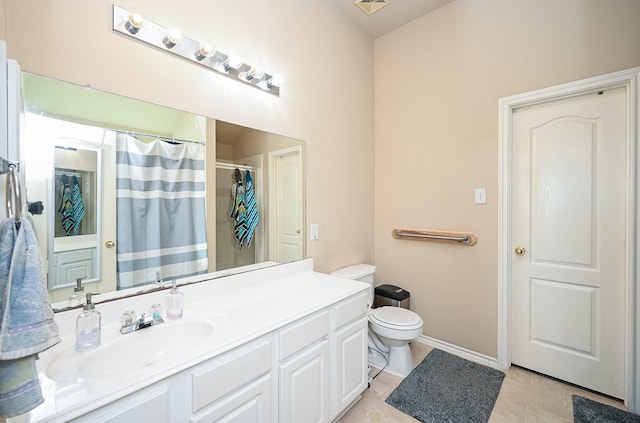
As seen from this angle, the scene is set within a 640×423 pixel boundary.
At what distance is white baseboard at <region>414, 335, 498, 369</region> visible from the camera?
7.12 feet

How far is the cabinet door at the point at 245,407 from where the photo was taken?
95 cm

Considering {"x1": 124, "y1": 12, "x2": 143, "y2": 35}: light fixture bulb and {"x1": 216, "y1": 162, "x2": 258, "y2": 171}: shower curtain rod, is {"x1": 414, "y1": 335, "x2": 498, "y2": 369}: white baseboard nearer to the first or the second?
{"x1": 216, "y1": 162, "x2": 258, "y2": 171}: shower curtain rod

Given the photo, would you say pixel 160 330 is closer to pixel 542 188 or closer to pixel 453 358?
pixel 453 358

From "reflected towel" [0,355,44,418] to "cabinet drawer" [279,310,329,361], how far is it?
0.78 meters

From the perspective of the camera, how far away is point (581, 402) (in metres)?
1.76

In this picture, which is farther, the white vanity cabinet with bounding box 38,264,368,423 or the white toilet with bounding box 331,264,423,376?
the white toilet with bounding box 331,264,423,376

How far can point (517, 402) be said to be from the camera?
1.78 metres

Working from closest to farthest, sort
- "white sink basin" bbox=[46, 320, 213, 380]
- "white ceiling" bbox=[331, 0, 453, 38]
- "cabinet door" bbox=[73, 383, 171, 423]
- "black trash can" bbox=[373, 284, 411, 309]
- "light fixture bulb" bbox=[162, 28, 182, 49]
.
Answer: "cabinet door" bbox=[73, 383, 171, 423], "white sink basin" bbox=[46, 320, 213, 380], "light fixture bulb" bbox=[162, 28, 182, 49], "white ceiling" bbox=[331, 0, 453, 38], "black trash can" bbox=[373, 284, 411, 309]

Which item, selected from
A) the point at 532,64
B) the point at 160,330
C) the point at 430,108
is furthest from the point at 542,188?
the point at 160,330

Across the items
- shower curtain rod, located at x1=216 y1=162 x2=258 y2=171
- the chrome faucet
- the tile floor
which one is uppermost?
shower curtain rod, located at x1=216 y1=162 x2=258 y2=171

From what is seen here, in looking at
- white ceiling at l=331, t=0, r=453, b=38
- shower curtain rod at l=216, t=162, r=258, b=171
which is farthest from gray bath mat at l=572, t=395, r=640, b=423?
white ceiling at l=331, t=0, r=453, b=38

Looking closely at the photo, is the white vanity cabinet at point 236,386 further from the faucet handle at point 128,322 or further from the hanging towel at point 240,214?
the hanging towel at point 240,214

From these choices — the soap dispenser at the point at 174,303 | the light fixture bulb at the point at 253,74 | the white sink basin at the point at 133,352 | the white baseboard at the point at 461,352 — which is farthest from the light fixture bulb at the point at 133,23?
the white baseboard at the point at 461,352

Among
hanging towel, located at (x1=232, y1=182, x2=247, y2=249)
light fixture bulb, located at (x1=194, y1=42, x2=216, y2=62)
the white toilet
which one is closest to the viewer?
light fixture bulb, located at (x1=194, y1=42, x2=216, y2=62)
